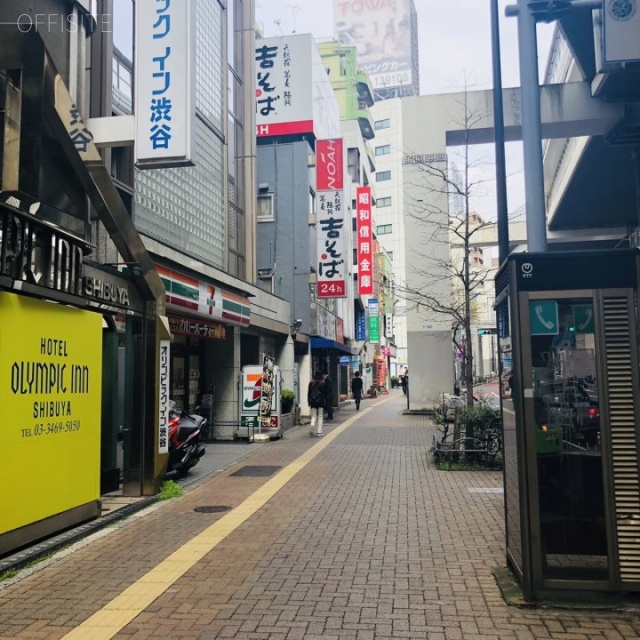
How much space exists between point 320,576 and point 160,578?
141 cm

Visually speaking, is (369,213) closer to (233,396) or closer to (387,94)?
(233,396)

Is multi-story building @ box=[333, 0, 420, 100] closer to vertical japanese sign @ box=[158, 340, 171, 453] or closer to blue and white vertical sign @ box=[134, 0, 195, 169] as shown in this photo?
blue and white vertical sign @ box=[134, 0, 195, 169]

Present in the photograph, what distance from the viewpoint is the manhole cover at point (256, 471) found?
450 inches

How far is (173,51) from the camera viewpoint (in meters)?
A: 9.63

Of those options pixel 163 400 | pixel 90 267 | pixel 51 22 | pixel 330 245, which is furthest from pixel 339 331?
pixel 90 267

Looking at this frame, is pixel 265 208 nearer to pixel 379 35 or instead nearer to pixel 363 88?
pixel 363 88

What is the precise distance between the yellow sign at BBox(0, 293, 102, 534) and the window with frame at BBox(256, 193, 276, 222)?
17120 mm

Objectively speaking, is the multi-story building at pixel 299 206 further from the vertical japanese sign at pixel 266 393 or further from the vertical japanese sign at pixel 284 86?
the vertical japanese sign at pixel 266 393

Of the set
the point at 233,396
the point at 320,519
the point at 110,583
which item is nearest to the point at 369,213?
the point at 233,396

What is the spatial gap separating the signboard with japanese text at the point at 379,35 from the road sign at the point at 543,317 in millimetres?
122729

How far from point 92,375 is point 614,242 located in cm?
1716

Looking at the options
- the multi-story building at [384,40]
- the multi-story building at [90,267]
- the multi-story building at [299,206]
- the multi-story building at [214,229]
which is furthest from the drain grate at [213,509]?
the multi-story building at [384,40]

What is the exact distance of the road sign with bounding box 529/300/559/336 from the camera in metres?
4.98

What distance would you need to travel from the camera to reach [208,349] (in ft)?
55.3
